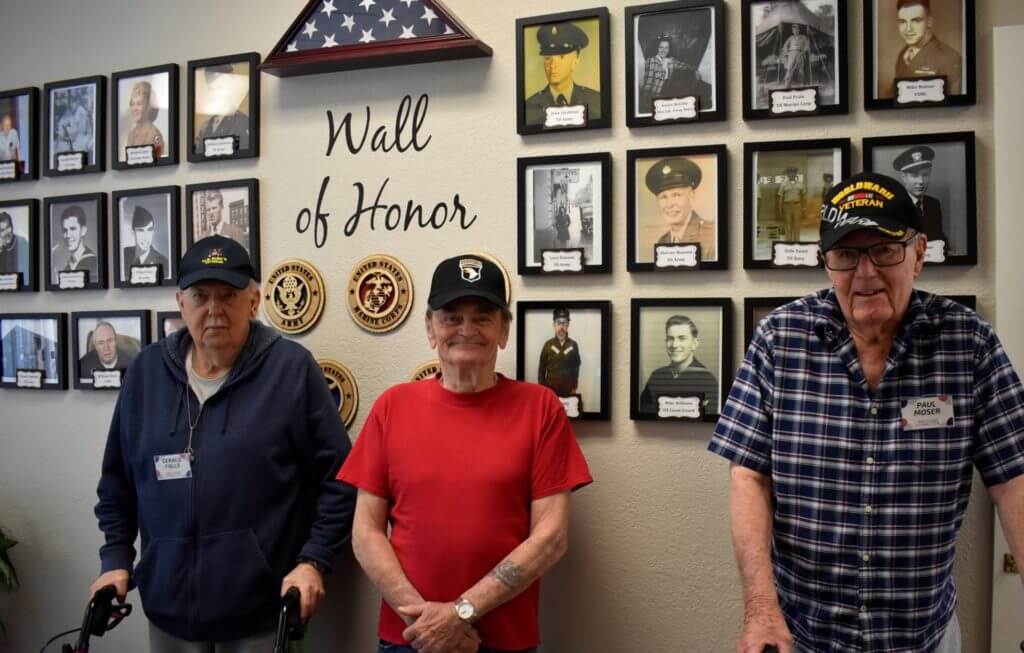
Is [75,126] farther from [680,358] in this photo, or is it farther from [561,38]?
[680,358]

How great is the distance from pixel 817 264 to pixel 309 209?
5.00ft

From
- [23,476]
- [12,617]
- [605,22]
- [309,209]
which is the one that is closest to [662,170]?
[605,22]

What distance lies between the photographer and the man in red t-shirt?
1830 mm

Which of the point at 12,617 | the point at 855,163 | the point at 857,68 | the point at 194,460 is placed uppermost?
the point at 857,68

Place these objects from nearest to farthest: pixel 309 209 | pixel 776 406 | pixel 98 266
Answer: pixel 776 406 → pixel 309 209 → pixel 98 266

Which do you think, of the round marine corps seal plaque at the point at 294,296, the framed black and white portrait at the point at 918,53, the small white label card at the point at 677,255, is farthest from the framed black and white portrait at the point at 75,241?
the framed black and white portrait at the point at 918,53

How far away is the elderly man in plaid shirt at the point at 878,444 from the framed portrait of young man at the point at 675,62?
0.62 metres

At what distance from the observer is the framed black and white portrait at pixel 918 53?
1.92 metres

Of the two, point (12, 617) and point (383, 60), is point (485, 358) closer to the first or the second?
point (383, 60)

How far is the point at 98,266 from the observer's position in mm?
2727

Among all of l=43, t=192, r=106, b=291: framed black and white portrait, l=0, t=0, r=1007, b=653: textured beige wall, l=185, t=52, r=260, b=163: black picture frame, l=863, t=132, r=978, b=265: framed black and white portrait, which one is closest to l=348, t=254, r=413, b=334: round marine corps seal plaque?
l=0, t=0, r=1007, b=653: textured beige wall

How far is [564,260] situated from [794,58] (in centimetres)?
80

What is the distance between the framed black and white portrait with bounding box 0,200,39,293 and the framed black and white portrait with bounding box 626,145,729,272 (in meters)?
2.16

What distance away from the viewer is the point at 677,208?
6.98ft
